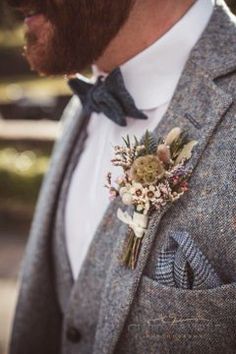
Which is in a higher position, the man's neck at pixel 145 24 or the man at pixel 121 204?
the man's neck at pixel 145 24

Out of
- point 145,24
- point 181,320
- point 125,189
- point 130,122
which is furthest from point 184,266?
point 145,24

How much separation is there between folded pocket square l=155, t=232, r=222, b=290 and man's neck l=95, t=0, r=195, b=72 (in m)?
0.69

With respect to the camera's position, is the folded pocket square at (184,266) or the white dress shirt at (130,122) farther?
the white dress shirt at (130,122)

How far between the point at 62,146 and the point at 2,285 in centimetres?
253

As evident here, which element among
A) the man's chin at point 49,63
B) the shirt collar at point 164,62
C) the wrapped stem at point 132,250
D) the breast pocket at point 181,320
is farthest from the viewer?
the man's chin at point 49,63

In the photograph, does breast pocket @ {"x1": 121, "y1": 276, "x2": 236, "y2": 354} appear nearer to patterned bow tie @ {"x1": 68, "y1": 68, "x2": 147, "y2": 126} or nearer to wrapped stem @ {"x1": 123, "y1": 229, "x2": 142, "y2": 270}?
wrapped stem @ {"x1": 123, "y1": 229, "x2": 142, "y2": 270}

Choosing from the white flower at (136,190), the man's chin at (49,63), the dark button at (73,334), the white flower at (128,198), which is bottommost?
the dark button at (73,334)

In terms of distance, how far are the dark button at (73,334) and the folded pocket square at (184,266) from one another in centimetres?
51

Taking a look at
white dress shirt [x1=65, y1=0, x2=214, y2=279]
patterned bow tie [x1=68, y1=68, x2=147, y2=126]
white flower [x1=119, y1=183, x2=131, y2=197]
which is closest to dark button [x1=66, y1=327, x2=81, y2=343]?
white dress shirt [x1=65, y1=0, x2=214, y2=279]

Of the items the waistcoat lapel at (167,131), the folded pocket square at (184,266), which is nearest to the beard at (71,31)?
the waistcoat lapel at (167,131)

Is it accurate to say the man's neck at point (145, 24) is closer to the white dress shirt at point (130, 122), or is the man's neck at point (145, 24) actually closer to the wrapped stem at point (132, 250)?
the white dress shirt at point (130, 122)

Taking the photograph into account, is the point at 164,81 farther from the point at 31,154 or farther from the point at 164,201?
the point at 31,154

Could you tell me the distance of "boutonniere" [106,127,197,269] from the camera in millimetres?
1384

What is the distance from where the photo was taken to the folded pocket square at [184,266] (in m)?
1.35
